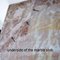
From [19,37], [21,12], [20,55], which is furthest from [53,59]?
[21,12]

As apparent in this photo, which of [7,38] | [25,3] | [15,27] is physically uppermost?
[25,3]

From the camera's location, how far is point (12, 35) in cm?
165

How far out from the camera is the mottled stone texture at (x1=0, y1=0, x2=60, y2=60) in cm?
141

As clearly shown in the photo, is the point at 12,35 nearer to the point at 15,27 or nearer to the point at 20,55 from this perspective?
the point at 15,27

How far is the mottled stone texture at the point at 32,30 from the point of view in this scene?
1.41 metres

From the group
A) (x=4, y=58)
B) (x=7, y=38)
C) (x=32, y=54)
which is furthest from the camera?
(x=7, y=38)

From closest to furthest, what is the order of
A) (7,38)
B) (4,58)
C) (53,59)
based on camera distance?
(53,59), (4,58), (7,38)

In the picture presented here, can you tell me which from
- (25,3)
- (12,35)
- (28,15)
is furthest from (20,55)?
(25,3)

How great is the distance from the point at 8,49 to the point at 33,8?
1.58 feet

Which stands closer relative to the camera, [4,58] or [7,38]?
[4,58]

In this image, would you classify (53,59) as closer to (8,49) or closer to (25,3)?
(8,49)

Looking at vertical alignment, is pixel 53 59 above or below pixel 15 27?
below

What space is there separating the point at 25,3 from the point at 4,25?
1.08 ft

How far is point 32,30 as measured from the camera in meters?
1.56
